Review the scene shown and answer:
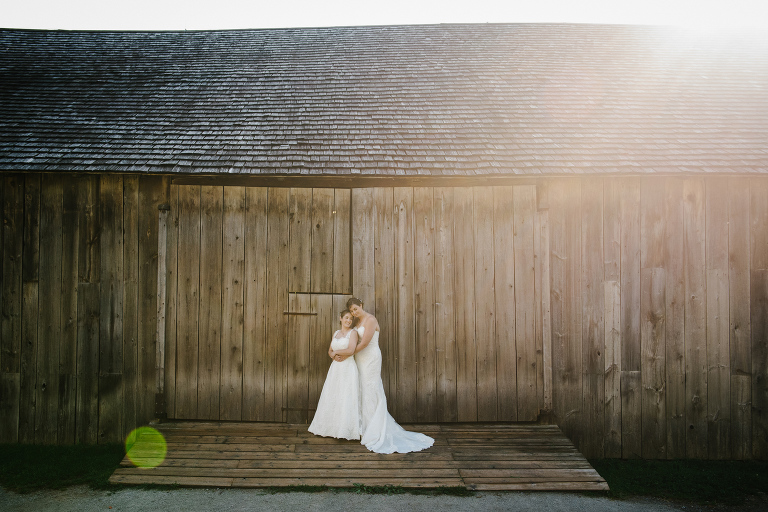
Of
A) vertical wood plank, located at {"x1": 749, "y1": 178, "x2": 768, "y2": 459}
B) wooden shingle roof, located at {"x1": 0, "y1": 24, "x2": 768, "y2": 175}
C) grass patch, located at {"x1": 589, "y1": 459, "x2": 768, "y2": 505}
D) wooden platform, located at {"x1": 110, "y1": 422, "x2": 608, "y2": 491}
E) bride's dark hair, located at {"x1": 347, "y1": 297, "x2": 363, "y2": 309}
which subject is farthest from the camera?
vertical wood plank, located at {"x1": 749, "y1": 178, "x2": 768, "y2": 459}

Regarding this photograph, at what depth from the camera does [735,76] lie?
7.89 meters

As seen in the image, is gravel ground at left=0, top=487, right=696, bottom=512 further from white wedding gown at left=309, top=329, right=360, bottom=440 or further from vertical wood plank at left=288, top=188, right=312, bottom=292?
vertical wood plank at left=288, top=188, right=312, bottom=292

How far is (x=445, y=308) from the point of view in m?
6.00

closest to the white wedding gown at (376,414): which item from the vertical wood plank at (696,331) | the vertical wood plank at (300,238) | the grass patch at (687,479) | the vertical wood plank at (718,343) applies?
the vertical wood plank at (300,238)

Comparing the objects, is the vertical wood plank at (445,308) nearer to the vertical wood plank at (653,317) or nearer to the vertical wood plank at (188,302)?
the vertical wood plank at (653,317)

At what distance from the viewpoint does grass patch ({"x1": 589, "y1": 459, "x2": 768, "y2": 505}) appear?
16.1 feet

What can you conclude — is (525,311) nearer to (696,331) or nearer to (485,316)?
(485,316)

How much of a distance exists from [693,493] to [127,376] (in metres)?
6.81

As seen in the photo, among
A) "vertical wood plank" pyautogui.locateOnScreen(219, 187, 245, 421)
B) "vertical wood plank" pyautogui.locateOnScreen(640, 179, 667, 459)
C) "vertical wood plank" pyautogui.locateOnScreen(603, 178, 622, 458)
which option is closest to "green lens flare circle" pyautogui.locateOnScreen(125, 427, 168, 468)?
"vertical wood plank" pyautogui.locateOnScreen(219, 187, 245, 421)

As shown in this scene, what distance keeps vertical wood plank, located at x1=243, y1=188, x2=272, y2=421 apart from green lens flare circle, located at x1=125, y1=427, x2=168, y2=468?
3.39 ft

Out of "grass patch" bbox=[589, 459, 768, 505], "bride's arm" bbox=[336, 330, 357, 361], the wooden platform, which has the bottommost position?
"grass patch" bbox=[589, 459, 768, 505]

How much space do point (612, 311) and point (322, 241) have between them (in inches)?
153

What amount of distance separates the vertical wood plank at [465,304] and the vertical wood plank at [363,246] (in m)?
1.09

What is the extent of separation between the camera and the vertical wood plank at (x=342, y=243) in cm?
600
